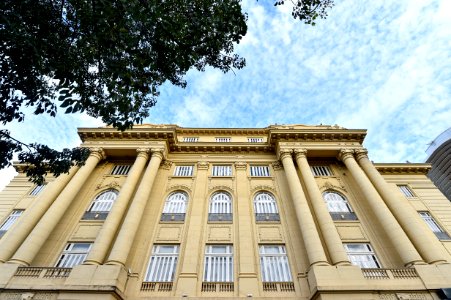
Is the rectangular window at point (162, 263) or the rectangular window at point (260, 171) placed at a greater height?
the rectangular window at point (260, 171)

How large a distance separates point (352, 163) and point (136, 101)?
15.8m

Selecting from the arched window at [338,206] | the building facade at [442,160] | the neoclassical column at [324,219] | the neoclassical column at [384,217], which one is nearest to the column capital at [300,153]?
the neoclassical column at [324,219]

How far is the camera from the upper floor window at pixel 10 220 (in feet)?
52.9

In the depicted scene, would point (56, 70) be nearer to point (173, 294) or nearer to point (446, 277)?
point (173, 294)

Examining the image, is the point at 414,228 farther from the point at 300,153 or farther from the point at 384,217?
the point at 300,153

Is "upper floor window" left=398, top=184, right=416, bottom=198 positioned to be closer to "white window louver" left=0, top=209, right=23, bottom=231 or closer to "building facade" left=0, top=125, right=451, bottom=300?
"building facade" left=0, top=125, right=451, bottom=300

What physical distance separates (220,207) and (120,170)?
8.46m

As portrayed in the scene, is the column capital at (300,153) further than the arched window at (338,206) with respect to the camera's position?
Yes

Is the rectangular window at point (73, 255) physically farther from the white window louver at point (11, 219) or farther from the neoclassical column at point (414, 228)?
the neoclassical column at point (414, 228)

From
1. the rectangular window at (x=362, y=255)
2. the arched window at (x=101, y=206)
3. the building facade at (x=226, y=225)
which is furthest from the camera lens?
the arched window at (x=101, y=206)

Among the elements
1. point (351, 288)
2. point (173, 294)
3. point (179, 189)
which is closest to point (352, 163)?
point (351, 288)

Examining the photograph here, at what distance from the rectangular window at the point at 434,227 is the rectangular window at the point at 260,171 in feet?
38.2

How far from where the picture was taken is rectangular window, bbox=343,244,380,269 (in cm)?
1362

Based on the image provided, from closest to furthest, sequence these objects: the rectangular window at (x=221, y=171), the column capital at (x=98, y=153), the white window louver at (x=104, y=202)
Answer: the white window louver at (x=104, y=202)
the column capital at (x=98, y=153)
the rectangular window at (x=221, y=171)
